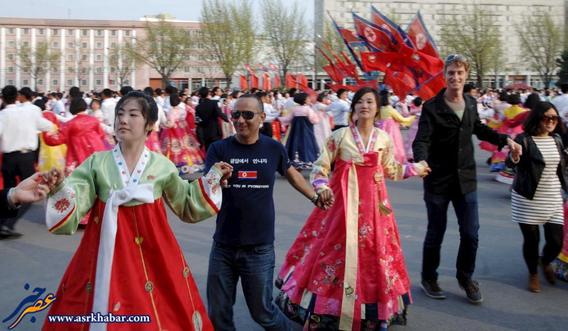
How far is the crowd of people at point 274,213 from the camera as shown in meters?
2.84

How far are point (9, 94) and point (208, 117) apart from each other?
5075 millimetres

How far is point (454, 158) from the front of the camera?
4676 mm

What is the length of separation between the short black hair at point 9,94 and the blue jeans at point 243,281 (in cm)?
492

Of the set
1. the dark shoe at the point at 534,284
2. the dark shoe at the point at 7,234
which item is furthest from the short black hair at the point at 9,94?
the dark shoe at the point at 534,284

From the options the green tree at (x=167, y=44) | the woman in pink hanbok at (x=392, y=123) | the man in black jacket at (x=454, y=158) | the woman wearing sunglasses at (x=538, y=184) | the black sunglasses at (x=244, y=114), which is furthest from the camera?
the green tree at (x=167, y=44)

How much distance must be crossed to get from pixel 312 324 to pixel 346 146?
1182 millimetres

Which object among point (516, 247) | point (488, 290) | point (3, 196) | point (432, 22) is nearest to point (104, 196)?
point (3, 196)

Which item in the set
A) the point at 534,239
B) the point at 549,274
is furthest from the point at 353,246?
the point at 549,274

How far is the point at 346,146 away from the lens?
164 inches

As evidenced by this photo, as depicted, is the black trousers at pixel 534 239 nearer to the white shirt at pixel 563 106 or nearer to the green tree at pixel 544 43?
the white shirt at pixel 563 106

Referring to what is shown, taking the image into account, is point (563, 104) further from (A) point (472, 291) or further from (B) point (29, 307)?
(B) point (29, 307)

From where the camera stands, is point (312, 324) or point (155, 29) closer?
point (312, 324)

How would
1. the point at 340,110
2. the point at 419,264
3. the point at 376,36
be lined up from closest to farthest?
the point at 419,264 → the point at 340,110 → the point at 376,36

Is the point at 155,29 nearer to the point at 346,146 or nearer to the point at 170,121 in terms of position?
the point at 170,121
